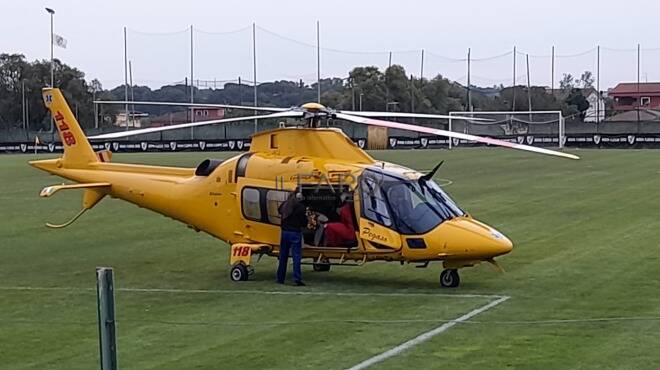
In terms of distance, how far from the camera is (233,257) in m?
17.5

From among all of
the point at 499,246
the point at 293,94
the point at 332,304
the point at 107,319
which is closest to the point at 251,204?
the point at 332,304

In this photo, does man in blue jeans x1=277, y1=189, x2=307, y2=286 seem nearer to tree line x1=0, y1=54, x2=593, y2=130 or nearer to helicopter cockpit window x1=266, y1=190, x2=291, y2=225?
helicopter cockpit window x1=266, y1=190, x2=291, y2=225

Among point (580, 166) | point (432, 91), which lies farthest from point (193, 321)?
point (432, 91)

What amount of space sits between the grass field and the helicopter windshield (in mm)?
922

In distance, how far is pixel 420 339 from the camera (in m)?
12.5

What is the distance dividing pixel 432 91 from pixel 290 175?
9816 cm

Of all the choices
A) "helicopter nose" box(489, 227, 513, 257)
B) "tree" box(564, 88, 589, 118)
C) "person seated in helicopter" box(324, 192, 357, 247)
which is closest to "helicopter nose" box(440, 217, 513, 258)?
"helicopter nose" box(489, 227, 513, 257)

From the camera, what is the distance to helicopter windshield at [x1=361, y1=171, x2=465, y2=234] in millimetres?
16188

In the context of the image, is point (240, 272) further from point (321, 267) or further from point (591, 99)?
point (591, 99)

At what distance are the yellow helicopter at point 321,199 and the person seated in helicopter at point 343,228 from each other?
0.01 m

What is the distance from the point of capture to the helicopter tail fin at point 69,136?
807 inches

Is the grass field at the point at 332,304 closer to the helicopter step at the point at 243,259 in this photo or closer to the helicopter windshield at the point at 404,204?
the helicopter step at the point at 243,259

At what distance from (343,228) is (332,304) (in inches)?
79.1

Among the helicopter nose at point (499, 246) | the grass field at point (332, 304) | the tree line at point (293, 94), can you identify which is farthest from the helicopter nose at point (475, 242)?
the tree line at point (293, 94)
